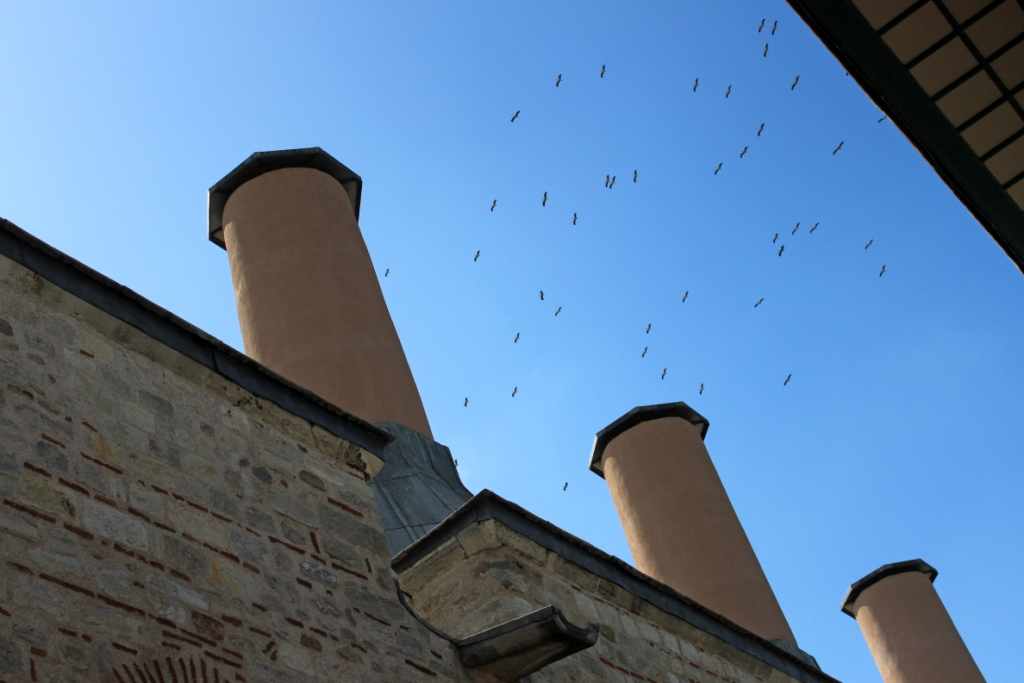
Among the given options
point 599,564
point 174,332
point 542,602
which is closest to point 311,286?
point 599,564

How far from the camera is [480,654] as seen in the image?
4.80 metres

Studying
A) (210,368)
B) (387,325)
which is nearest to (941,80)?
(210,368)

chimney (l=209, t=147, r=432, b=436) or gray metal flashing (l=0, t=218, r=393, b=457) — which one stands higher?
chimney (l=209, t=147, r=432, b=436)

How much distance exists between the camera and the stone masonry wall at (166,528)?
11.5 ft

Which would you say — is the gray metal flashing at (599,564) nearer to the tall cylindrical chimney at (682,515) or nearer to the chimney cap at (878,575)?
the tall cylindrical chimney at (682,515)

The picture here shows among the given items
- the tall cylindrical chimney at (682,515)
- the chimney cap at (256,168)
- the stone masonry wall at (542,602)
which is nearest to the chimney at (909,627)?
the tall cylindrical chimney at (682,515)

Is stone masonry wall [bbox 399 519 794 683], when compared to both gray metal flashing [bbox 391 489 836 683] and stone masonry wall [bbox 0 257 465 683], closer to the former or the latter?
gray metal flashing [bbox 391 489 836 683]

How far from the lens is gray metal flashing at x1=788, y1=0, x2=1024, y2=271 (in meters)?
3.59

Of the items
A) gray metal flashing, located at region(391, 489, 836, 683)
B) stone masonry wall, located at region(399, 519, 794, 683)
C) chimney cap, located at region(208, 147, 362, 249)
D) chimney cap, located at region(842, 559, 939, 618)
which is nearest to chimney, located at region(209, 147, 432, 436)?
chimney cap, located at region(208, 147, 362, 249)

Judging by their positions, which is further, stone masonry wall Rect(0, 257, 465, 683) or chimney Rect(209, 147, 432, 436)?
chimney Rect(209, 147, 432, 436)

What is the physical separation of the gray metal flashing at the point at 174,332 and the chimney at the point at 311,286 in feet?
9.01

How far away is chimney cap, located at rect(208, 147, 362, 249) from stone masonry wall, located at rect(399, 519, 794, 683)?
15.1ft

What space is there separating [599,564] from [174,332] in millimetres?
2669

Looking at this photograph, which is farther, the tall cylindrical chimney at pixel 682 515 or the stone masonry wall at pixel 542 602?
the tall cylindrical chimney at pixel 682 515
